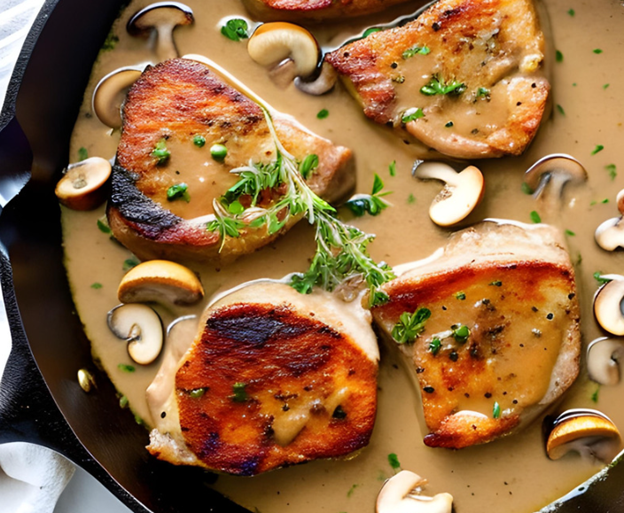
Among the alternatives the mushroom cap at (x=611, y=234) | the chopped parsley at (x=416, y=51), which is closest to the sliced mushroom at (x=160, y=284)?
the chopped parsley at (x=416, y=51)

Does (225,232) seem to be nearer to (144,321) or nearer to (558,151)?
(144,321)

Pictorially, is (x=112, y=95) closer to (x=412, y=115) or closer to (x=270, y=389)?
(x=412, y=115)

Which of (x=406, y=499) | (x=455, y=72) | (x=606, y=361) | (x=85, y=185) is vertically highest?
(x=455, y=72)

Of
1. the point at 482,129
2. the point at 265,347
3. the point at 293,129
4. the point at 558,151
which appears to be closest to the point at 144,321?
the point at 265,347

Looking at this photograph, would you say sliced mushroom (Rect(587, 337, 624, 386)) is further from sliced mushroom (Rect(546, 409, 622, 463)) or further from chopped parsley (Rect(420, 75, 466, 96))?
chopped parsley (Rect(420, 75, 466, 96))

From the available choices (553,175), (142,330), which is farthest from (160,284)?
(553,175)
